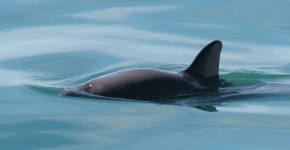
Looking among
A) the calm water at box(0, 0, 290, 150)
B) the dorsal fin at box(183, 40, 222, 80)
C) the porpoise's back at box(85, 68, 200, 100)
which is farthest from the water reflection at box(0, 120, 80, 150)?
the dorsal fin at box(183, 40, 222, 80)

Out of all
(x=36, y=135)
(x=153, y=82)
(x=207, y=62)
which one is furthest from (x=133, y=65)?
(x=36, y=135)

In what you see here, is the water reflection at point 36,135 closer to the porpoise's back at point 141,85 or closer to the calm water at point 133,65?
the calm water at point 133,65

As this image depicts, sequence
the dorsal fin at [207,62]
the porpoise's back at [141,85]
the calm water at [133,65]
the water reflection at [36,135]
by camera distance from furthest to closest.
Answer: the dorsal fin at [207,62]
the porpoise's back at [141,85]
the calm water at [133,65]
the water reflection at [36,135]

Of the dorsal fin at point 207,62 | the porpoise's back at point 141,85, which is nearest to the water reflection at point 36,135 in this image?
the porpoise's back at point 141,85

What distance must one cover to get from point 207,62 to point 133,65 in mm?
2467

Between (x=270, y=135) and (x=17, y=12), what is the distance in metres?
9.66

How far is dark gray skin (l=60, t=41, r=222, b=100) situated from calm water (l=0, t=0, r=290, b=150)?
170 mm

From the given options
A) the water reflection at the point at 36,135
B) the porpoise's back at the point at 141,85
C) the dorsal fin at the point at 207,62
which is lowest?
the water reflection at the point at 36,135

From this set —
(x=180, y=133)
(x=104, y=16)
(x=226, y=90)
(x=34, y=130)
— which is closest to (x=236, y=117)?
(x=180, y=133)

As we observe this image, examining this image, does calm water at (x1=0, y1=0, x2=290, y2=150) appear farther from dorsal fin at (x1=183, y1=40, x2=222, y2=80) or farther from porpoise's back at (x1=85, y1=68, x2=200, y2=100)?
dorsal fin at (x1=183, y1=40, x2=222, y2=80)

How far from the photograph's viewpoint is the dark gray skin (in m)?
7.90

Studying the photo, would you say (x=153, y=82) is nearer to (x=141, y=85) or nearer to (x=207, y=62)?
(x=141, y=85)

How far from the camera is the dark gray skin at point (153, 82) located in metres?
7.90

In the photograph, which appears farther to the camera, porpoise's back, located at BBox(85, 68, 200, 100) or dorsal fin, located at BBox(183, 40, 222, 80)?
dorsal fin, located at BBox(183, 40, 222, 80)
